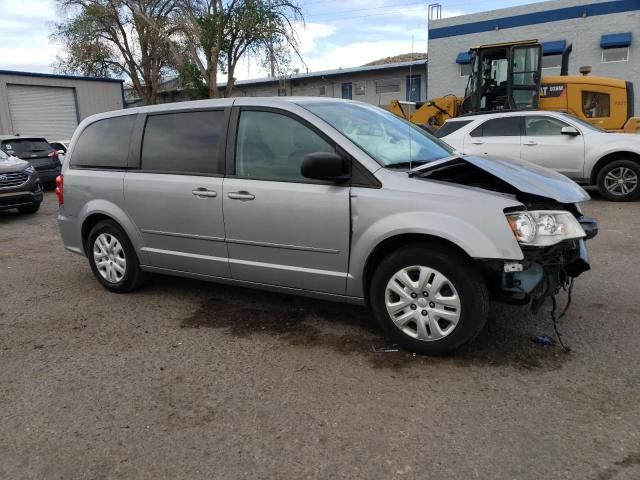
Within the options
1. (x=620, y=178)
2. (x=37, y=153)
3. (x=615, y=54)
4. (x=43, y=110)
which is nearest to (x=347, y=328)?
(x=620, y=178)

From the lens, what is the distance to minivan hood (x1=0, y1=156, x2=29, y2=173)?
9961mm

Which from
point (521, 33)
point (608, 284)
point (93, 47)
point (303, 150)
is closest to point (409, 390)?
point (303, 150)

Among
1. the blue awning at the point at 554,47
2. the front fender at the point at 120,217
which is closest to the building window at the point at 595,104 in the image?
the front fender at the point at 120,217

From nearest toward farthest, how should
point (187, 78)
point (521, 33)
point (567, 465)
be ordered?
point (567, 465) → point (521, 33) → point (187, 78)

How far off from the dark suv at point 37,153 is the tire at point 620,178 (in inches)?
507

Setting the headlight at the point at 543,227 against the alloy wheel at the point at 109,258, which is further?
the alloy wheel at the point at 109,258

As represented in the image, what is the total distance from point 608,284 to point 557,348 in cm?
176

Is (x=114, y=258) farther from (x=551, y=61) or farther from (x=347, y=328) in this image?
(x=551, y=61)

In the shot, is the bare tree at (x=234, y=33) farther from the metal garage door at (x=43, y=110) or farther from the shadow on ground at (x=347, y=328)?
the shadow on ground at (x=347, y=328)

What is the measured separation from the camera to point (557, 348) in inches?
145

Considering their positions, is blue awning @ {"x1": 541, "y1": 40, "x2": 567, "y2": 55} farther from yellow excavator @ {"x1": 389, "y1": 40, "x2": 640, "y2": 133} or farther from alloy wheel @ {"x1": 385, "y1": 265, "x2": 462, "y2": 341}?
alloy wheel @ {"x1": 385, "y1": 265, "x2": 462, "y2": 341}

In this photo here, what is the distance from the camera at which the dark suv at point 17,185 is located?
9953 mm

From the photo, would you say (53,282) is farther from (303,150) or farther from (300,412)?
(300,412)

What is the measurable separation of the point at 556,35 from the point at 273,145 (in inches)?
955
